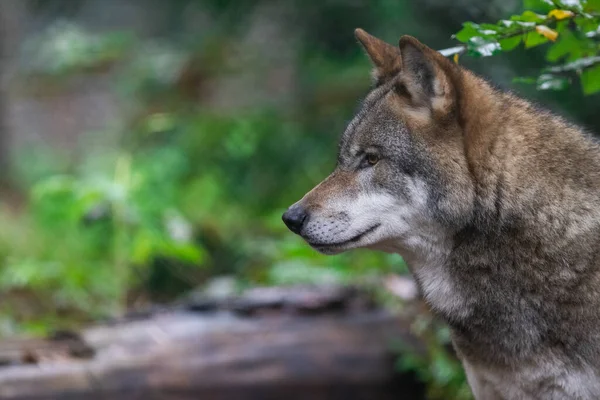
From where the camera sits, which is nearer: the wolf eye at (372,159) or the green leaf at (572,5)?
the green leaf at (572,5)

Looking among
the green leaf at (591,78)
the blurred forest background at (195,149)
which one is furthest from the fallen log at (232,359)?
the green leaf at (591,78)

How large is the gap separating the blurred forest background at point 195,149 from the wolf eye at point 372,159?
1.81m

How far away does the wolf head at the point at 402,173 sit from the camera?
8.84 ft

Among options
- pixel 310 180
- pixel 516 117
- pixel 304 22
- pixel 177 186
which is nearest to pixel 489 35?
pixel 516 117

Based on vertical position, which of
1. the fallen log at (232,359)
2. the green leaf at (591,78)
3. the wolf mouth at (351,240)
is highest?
the wolf mouth at (351,240)

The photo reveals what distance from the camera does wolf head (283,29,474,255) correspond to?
270 cm

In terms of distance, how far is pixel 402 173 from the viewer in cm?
276

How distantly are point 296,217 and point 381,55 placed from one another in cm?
82

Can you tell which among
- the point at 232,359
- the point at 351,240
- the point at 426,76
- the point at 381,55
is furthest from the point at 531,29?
the point at 232,359

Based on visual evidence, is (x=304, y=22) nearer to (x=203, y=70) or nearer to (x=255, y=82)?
(x=255, y=82)

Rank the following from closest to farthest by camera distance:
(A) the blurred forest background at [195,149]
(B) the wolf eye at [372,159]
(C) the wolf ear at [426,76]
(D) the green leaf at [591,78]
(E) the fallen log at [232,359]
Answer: (C) the wolf ear at [426,76] < (B) the wolf eye at [372,159] < (D) the green leaf at [591,78] < (E) the fallen log at [232,359] < (A) the blurred forest background at [195,149]

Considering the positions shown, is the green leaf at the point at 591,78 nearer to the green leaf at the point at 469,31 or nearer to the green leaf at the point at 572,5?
the green leaf at the point at 572,5

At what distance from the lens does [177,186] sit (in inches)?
349

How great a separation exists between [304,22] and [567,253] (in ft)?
13.1
